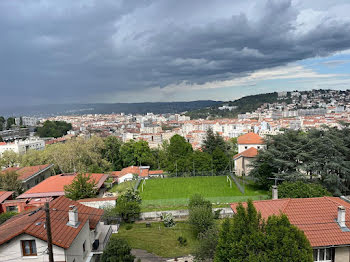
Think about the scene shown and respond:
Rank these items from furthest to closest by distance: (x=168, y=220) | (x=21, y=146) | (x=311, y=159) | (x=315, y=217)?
1. (x=21, y=146)
2. (x=311, y=159)
3. (x=168, y=220)
4. (x=315, y=217)

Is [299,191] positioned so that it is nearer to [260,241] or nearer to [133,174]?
[260,241]

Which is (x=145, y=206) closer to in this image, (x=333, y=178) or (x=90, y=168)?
(x=333, y=178)

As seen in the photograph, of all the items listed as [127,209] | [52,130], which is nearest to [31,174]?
[127,209]

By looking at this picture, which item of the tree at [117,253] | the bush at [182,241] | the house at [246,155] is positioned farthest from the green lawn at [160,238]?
the house at [246,155]

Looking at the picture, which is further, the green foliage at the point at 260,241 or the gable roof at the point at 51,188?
the gable roof at the point at 51,188

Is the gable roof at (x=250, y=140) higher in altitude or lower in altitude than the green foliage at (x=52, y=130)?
higher

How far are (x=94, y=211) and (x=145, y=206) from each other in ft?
24.7

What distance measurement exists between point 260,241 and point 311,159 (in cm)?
1666

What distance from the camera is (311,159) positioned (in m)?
22.5

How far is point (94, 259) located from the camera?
13.8 m

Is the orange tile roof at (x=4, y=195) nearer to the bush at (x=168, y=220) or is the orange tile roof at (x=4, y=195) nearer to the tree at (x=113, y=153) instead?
the bush at (x=168, y=220)

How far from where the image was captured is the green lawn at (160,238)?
15.7 metres

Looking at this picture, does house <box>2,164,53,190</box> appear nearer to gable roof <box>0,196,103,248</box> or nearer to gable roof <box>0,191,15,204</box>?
gable roof <box>0,191,15,204</box>

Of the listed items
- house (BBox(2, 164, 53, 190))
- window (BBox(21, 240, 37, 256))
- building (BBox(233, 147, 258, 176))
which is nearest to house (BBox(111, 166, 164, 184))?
house (BBox(2, 164, 53, 190))
